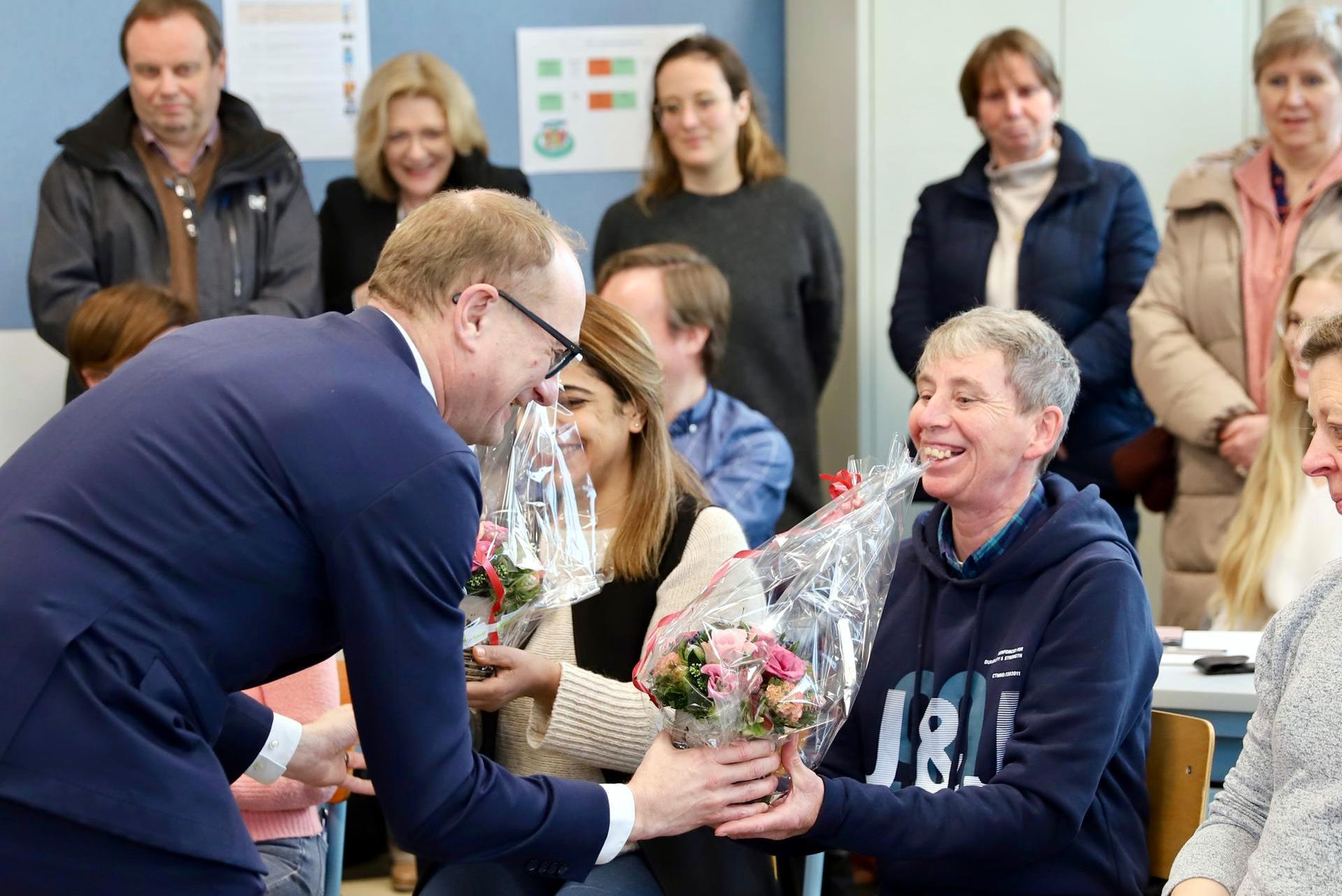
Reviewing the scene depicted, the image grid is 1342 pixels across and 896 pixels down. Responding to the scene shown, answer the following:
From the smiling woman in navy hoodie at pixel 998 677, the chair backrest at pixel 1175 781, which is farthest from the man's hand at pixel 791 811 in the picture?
the chair backrest at pixel 1175 781

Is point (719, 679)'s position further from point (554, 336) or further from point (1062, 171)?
point (1062, 171)

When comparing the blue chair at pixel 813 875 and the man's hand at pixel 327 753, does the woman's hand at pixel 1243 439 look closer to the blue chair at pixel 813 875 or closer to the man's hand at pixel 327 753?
the blue chair at pixel 813 875

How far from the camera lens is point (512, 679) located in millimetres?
2270

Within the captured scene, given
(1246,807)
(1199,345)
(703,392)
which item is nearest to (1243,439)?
(1199,345)

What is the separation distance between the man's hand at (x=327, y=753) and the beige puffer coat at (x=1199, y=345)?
2282mm

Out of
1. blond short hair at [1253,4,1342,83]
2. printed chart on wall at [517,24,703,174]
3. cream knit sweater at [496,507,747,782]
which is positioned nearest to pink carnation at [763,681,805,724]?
cream knit sweater at [496,507,747,782]

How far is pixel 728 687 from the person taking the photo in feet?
6.24

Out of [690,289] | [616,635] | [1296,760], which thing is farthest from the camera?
[690,289]

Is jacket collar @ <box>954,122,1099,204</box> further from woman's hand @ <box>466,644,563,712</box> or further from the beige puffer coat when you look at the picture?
woman's hand @ <box>466,644,563,712</box>

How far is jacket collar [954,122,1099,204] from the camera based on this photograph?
4223 mm

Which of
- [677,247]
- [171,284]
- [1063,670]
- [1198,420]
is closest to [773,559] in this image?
[1063,670]

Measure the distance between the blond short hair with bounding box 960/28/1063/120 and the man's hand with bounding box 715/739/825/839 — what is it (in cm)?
269

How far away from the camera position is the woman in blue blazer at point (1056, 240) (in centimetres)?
418

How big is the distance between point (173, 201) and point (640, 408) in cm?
206
